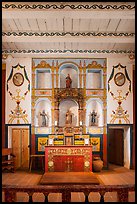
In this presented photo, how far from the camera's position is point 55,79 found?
13.8 m

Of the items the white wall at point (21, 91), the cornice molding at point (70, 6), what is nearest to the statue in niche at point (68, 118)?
the white wall at point (21, 91)

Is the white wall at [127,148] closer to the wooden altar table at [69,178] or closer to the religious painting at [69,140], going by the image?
the religious painting at [69,140]

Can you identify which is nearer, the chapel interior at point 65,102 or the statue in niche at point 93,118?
the chapel interior at point 65,102

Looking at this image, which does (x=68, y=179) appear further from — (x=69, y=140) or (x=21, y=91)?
(x=21, y=91)

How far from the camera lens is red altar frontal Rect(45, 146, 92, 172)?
39.0 feet

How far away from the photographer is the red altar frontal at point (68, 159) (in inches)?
468

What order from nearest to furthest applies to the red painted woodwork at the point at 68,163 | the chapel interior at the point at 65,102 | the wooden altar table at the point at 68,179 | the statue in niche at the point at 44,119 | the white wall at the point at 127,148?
the wooden altar table at the point at 68,179 → the red painted woodwork at the point at 68,163 → the chapel interior at the point at 65,102 → the statue in niche at the point at 44,119 → the white wall at the point at 127,148

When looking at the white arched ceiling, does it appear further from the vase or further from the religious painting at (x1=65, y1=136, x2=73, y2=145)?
the vase

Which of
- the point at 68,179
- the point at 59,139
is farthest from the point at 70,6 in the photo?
the point at 59,139

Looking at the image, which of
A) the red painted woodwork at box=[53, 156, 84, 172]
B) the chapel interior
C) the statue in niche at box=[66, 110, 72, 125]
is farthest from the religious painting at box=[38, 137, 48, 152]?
the red painted woodwork at box=[53, 156, 84, 172]

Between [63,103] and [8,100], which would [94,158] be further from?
[8,100]

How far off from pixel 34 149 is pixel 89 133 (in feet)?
7.81

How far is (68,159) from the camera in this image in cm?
1196

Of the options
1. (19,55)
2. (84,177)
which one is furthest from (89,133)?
(19,55)
